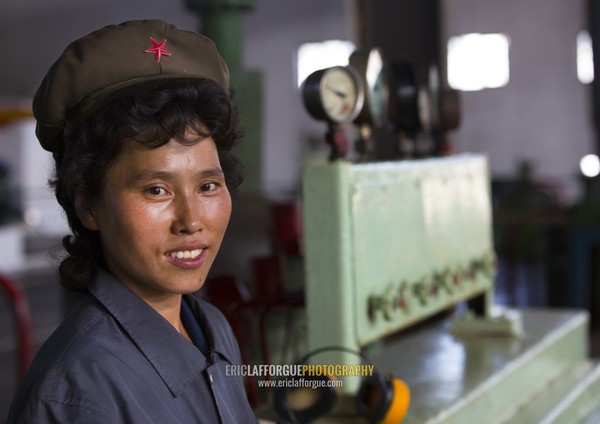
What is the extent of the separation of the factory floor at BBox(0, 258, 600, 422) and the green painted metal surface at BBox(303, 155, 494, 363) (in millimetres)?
2741

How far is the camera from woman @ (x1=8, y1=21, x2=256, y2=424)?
→ 1029mm

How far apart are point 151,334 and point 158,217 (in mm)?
158

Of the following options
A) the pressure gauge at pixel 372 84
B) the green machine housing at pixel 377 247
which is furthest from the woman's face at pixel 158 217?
the pressure gauge at pixel 372 84

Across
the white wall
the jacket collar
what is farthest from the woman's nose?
the white wall

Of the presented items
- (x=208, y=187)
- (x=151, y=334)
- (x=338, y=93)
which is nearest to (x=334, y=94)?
(x=338, y=93)

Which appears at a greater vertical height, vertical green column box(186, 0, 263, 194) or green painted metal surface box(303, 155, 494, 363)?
vertical green column box(186, 0, 263, 194)

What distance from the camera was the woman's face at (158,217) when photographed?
3.44 feet

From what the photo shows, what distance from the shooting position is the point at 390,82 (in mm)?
2389

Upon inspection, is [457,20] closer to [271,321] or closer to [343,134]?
[271,321]

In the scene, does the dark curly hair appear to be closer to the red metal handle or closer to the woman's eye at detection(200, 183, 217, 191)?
the woman's eye at detection(200, 183, 217, 191)

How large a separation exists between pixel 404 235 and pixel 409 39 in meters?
1.85

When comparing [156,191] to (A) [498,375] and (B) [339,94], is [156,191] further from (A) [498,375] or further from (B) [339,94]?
(A) [498,375]

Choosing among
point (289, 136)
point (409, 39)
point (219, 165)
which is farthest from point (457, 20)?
point (219, 165)

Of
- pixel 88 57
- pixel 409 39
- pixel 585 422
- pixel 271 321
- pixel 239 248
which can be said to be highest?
pixel 409 39
